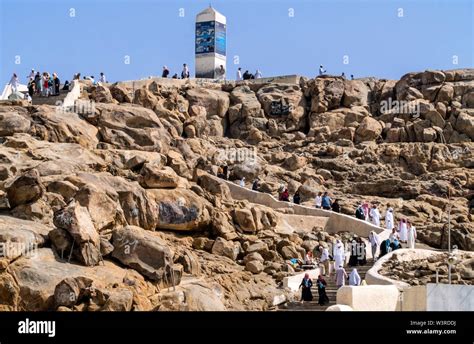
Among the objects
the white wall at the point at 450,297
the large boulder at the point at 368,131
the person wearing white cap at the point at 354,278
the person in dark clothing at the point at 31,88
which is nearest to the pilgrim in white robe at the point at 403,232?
the person wearing white cap at the point at 354,278

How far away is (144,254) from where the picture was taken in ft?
70.3

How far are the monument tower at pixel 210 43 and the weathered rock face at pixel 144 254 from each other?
22442 mm

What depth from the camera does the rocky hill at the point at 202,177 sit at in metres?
20.2

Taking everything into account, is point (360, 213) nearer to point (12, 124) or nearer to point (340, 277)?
point (340, 277)

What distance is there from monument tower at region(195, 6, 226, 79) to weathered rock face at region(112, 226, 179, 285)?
2244 cm

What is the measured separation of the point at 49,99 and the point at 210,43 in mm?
11160

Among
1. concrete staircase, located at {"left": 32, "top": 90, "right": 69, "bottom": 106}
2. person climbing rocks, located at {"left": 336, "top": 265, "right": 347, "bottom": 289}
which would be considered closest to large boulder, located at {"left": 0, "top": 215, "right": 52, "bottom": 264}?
person climbing rocks, located at {"left": 336, "top": 265, "right": 347, "bottom": 289}

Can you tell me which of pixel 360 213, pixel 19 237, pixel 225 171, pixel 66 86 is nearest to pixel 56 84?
pixel 66 86

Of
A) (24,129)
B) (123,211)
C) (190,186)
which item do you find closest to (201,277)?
(123,211)

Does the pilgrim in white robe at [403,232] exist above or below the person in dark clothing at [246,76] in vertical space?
below

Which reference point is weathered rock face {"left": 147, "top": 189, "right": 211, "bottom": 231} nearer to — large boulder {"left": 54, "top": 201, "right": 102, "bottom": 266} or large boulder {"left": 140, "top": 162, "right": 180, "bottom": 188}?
large boulder {"left": 140, "top": 162, "right": 180, "bottom": 188}

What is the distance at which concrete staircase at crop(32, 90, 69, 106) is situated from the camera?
111 ft

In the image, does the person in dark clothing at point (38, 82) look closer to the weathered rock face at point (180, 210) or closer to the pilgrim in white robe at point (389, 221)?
the weathered rock face at point (180, 210)
